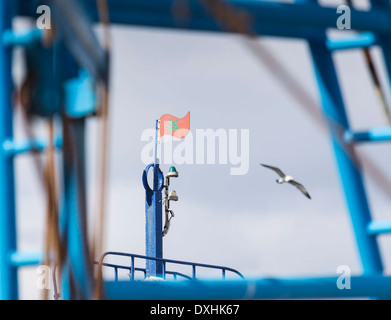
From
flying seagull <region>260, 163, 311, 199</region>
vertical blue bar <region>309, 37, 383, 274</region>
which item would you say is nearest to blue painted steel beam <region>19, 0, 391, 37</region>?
vertical blue bar <region>309, 37, 383, 274</region>

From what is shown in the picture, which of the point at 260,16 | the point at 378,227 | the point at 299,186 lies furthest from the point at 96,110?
the point at 299,186

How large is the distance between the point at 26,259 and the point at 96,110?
1.09 metres

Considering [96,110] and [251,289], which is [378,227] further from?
[96,110]

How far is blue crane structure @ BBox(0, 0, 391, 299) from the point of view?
9.20 feet

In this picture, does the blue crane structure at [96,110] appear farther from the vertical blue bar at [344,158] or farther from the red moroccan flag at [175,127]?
the red moroccan flag at [175,127]

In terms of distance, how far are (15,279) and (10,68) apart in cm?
109

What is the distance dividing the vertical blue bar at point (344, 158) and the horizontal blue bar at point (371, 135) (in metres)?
0.06

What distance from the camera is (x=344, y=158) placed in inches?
195

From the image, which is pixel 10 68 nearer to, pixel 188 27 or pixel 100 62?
pixel 100 62

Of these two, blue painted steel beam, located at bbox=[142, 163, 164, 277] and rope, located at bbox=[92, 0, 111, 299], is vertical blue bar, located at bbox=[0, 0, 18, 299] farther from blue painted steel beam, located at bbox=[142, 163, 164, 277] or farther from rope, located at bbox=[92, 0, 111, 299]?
blue painted steel beam, located at bbox=[142, 163, 164, 277]

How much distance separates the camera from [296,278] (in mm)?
4172

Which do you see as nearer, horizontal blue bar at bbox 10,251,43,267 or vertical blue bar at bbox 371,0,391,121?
horizontal blue bar at bbox 10,251,43,267

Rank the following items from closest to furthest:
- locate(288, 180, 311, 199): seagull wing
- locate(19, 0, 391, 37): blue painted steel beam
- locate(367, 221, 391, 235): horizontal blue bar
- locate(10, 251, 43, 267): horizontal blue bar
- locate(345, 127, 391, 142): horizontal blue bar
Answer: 1. locate(10, 251, 43, 267): horizontal blue bar
2. locate(19, 0, 391, 37): blue painted steel beam
3. locate(345, 127, 391, 142): horizontal blue bar
4. locate(367, 221, 391, 235): horizontal blue bar
5. locate(288, 180, 311, 199): seagull wing
